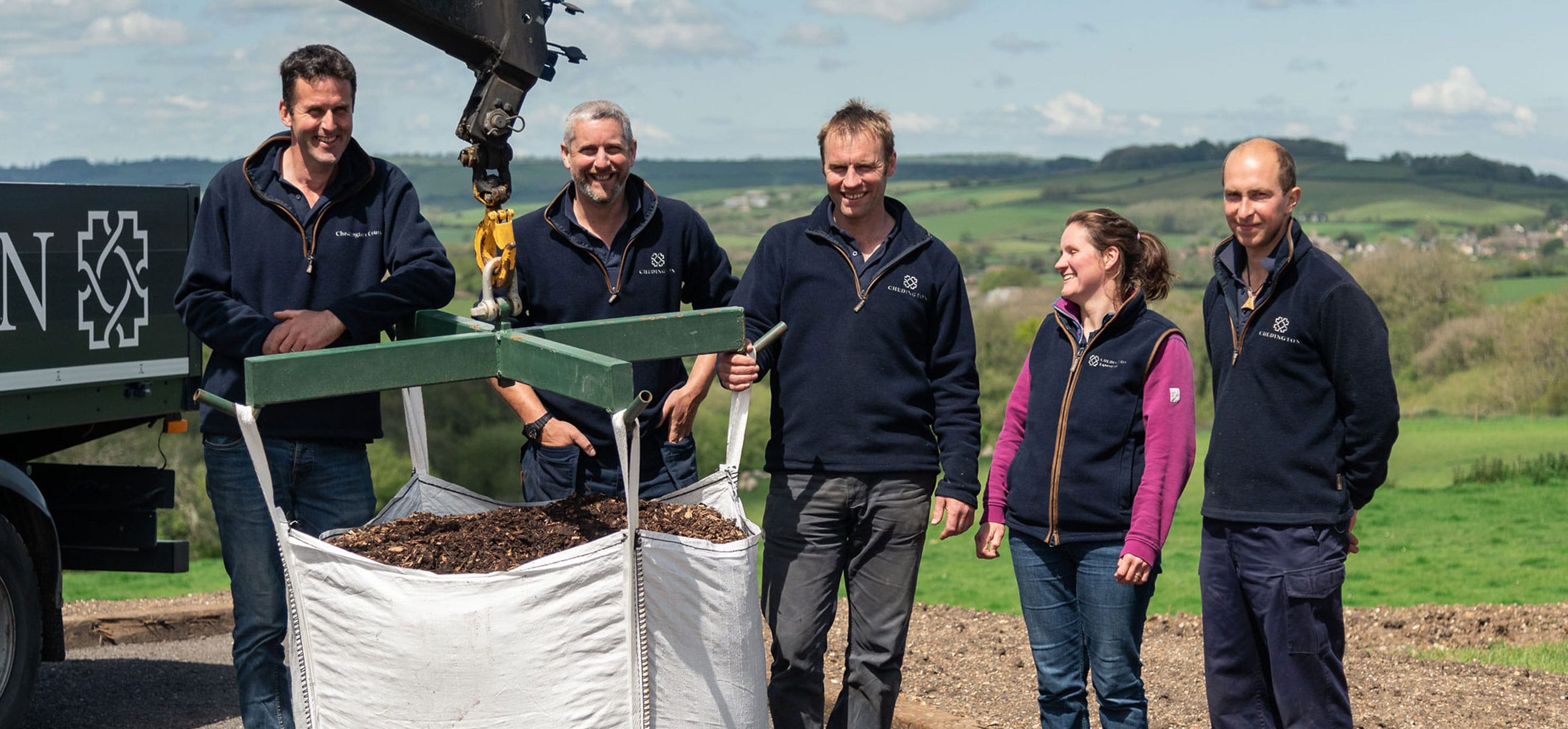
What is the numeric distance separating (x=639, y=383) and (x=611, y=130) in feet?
2.36

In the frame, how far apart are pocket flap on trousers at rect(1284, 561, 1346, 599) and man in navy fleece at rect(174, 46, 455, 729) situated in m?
2.31

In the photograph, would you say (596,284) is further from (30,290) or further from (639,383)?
(30,290)

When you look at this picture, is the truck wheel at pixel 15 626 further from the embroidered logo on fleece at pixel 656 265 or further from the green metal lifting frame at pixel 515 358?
the green metal lifting frame at pixel 515 358

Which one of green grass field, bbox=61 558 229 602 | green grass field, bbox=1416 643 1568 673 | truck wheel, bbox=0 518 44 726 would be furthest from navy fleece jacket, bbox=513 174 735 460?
green grass field, bbox=61 558 229 602

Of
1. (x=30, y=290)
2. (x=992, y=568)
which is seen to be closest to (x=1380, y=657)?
(x=30, y=290)

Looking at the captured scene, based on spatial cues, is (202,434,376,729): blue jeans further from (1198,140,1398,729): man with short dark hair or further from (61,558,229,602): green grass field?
(61,558,229,602): green grass field

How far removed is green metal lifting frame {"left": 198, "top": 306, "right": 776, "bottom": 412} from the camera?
2520 millimetres

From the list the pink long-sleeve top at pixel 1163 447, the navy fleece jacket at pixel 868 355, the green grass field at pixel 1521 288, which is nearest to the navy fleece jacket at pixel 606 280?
the navy fleece jacket at pixel 868 355

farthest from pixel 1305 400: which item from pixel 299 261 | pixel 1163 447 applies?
pixel 299 261

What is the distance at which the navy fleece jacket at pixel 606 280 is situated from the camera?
3.86 m

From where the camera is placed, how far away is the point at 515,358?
2.76 metres

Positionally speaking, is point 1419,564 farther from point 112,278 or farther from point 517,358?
point 517,358

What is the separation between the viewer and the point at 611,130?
3764 mm

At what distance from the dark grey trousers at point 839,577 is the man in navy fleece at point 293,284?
3.75ft
